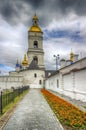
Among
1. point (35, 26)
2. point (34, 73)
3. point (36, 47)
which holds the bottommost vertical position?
point (34, 73)

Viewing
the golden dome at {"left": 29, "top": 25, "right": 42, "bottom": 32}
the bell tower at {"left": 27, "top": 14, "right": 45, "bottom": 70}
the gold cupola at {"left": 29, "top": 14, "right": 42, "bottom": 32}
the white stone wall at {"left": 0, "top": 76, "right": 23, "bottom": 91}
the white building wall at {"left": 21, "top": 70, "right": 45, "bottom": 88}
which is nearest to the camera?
the white stone wall at {"left": 0, "top": 76, "right": 23, "bottom": 91}

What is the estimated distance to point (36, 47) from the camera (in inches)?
2886

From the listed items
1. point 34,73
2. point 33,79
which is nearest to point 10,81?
point 33,79

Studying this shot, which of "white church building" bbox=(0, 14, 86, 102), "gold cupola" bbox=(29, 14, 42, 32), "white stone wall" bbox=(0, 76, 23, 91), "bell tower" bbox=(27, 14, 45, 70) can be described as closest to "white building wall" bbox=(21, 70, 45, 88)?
"white church building" bbox=(0, 14, 86, 102)

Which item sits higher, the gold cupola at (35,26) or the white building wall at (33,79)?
the gold cupola at (35,26)

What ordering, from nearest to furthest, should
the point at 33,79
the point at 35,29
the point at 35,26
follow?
the point at 33,79 → the point at 35,29 → the point at 35,26

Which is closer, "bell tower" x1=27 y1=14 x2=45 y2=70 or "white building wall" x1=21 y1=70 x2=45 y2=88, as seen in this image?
"white building wall" x1=21 y1=70 x2=45 y2=88

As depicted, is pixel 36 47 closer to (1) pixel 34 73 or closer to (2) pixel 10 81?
(1) pixel 34 73

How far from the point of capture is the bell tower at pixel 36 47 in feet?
236

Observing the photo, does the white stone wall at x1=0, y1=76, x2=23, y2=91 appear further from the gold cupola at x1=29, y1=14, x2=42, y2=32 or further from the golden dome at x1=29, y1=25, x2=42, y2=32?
the gold cupola at x1=29, y1=14, x2=42, y2=32

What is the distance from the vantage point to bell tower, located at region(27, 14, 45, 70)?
236 feet

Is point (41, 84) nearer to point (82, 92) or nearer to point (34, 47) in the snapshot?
point (34, 47)

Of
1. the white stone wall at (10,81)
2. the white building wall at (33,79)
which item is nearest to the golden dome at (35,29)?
the white building wall at (33,79)

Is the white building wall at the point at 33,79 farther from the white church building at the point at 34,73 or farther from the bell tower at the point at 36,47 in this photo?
Result: the bell tower at the point at 36,47
